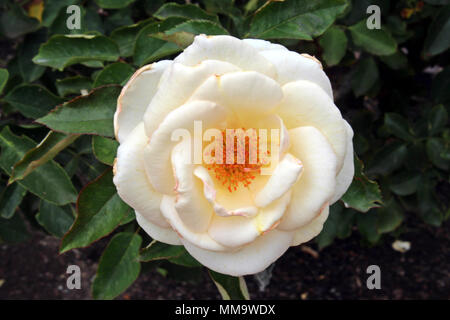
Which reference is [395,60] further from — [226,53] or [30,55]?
[30,55]

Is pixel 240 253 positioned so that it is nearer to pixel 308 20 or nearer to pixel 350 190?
pixel 350 190

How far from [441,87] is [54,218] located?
124 centimetres

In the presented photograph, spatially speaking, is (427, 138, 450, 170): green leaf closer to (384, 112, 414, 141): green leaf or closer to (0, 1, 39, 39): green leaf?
(384, 112, 414, 141): green leaf

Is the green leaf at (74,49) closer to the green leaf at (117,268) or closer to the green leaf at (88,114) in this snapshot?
the green leaf at (88,114)

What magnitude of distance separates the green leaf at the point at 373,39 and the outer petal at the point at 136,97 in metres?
0.74

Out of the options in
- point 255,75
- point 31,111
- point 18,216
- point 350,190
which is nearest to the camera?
point 255,75

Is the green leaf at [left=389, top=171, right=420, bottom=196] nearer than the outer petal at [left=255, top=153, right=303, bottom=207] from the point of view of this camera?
No

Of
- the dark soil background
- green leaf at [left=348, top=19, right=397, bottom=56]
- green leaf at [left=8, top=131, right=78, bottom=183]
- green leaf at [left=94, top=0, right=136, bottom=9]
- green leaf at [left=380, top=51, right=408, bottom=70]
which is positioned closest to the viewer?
green leaf at [left=8, top=131, right=78, bottom=183]

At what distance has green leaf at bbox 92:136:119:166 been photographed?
3.12 feet

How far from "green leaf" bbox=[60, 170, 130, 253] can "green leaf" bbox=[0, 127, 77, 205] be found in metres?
0.20

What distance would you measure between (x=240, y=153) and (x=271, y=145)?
0.06 metres

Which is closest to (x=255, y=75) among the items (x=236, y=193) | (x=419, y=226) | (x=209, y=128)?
(x=209, y=128)

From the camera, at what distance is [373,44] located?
1.32m

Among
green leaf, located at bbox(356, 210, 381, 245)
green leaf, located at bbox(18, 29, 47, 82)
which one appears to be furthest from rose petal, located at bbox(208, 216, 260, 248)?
green leaf, located at bbox(356, 210, 381, 245)
